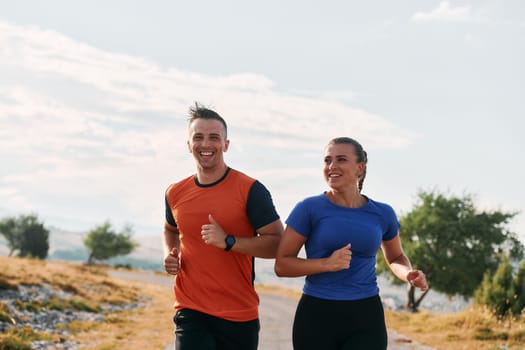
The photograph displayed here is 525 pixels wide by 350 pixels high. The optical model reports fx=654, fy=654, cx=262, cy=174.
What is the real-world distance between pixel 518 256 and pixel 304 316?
40.8 metres

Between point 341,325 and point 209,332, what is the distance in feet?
3.53

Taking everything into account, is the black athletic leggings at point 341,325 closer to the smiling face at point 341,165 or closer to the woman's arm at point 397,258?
the woman's arm at point 397,258

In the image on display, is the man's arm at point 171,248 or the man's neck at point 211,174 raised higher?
the man's neck at point 211,174

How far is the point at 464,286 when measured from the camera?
3931 centimetres

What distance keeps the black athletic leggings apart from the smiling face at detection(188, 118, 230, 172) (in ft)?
4.38

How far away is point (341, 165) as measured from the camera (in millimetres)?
4953

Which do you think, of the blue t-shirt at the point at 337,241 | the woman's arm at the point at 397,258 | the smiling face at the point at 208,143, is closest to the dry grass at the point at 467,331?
the woman's arm at the point at 397,258

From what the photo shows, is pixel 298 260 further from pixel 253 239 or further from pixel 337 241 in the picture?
pixel 253 239

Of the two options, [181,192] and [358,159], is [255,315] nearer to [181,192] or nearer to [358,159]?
[181,192]

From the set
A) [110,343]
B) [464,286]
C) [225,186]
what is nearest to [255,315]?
[225,186]

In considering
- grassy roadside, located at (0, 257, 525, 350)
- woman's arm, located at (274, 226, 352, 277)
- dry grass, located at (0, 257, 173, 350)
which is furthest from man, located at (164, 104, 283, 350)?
dry grass, located at (0, 257, 173, 350)

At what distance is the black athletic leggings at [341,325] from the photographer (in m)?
4.90

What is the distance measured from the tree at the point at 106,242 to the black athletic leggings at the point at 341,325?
254 ft

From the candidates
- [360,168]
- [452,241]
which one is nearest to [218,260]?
[360,168]
